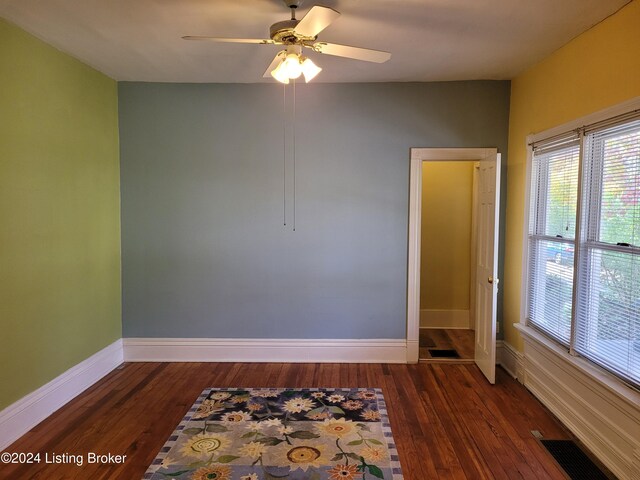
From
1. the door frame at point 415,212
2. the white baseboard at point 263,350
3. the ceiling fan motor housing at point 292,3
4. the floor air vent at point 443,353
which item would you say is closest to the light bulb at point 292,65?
the ceiling fan motor housing at point 292,3

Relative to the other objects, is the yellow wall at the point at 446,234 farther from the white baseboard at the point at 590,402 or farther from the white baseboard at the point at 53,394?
the white baseboard at the point at 53,394

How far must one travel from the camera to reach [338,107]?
12.2 feet

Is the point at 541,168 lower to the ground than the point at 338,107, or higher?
lower

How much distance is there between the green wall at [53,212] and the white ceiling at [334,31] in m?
0.28

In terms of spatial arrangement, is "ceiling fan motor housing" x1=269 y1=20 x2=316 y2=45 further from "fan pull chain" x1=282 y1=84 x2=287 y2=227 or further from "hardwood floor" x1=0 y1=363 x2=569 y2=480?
"hardwood floor" x1=0 y1=363 x2=569 y2=480

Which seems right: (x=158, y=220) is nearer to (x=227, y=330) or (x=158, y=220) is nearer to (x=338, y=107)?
(x=227, y=330)

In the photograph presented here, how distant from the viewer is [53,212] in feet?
9.57

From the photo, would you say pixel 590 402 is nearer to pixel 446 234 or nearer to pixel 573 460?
pixel 573 460

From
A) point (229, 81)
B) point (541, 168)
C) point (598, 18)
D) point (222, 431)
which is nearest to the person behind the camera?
point (598, 18)

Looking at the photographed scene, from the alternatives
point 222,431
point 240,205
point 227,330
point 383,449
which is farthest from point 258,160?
point 383,449

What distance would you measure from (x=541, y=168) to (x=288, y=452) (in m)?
2.85

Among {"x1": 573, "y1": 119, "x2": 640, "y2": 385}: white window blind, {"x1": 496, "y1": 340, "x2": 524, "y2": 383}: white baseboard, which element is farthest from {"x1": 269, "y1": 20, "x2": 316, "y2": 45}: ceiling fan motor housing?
{"x1": 496, "y1": 340, "x2": 524, "y2": 383}: white baseboard

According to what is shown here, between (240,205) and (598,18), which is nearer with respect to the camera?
(598,18)

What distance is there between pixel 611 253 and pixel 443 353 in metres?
2.10
